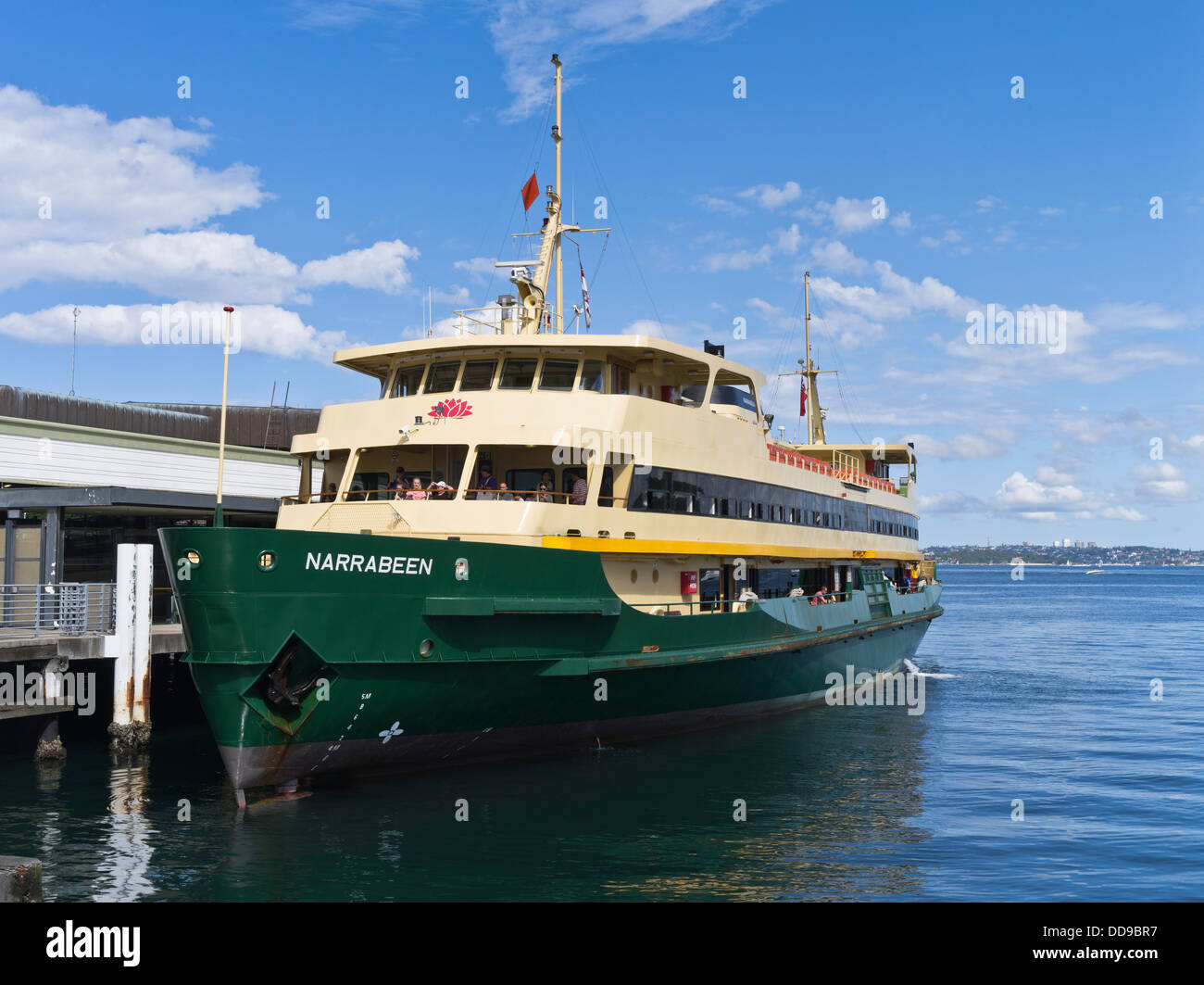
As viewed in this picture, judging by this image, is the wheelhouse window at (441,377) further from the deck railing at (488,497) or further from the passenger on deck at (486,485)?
the deck railing at (488,497)

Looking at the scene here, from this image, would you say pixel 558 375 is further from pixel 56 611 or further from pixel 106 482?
pixel 106 482

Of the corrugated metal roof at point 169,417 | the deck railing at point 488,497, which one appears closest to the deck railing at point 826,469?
the deck railing at point 488,497

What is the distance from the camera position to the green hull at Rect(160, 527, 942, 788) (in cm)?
1233

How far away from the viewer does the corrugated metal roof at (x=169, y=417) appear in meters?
30.2

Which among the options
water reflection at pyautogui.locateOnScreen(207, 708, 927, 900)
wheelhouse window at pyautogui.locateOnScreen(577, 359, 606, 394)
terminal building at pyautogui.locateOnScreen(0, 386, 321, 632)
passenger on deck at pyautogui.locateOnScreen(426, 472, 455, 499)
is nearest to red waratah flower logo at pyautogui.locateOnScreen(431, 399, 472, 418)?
passenger on deck at pyautogui.locateOnScreen(426, 472, 455, 499)

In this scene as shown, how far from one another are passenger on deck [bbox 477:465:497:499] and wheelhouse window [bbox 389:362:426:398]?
2.41m

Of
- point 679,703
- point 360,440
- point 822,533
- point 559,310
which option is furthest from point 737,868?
point 822,533

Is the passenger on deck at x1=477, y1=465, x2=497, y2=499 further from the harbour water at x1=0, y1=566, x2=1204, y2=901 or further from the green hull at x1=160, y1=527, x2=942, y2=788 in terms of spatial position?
the harbour water at x1=0, y1=566, x2=1204, y2=901

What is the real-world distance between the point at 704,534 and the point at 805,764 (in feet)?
14.4

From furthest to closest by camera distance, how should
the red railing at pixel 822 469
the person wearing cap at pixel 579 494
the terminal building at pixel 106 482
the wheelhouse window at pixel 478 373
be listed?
the red railing at pixel 822 469 → the terminal building at pixel 106 482 → the wheelhouse window at pixel 478 373 → the person wearing cap at pixel 579 494

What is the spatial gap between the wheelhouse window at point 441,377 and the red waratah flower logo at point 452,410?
1.09 m

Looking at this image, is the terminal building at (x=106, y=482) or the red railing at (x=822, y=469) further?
the red railing at (x=822, y=469)

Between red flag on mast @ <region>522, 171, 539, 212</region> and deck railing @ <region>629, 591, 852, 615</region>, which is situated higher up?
red flag on mast @ <region>522, 171, 539, 212</region>

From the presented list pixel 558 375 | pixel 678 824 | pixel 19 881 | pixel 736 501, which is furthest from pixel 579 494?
pixel 19 881
